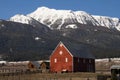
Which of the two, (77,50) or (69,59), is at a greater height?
(77,50)

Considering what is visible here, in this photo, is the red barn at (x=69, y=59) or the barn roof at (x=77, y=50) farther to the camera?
the barn roof at (x=77, y=50)

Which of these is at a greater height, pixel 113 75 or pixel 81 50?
pixel 81 50

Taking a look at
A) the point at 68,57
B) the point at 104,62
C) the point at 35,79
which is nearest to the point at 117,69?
the point at 35,79

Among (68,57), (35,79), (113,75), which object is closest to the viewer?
(113,75)

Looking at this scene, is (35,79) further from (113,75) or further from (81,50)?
(81,50)

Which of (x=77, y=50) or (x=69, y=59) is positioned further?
(x=77, y=50)

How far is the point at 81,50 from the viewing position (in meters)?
124

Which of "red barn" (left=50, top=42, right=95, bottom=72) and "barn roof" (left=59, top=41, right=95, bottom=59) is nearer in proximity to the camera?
"red barn" (left=50, top=42, right=95, bottom=72)

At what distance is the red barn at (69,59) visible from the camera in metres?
116

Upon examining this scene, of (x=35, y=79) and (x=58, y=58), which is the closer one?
(x=35, y=79)

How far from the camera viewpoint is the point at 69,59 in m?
117

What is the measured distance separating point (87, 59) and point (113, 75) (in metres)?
54.8

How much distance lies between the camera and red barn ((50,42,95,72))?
116 metres

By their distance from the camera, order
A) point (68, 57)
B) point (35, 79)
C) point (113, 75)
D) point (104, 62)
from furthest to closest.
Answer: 1. point (104, 62)
2. point (68, 57)
3. point (35, 79)
4. point (113, 75)
